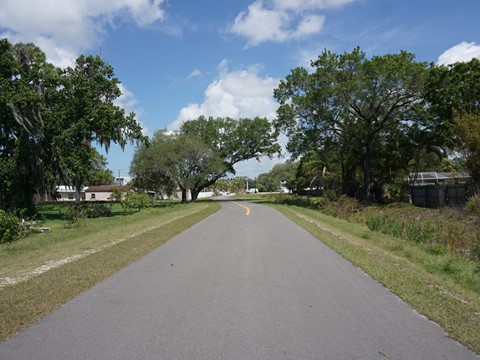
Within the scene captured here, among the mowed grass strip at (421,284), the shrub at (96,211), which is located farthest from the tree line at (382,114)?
the shrub at (96,211)

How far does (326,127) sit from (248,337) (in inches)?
1445

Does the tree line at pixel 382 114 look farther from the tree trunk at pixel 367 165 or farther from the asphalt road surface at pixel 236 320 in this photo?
the asphalt road surface at pixel 236 320

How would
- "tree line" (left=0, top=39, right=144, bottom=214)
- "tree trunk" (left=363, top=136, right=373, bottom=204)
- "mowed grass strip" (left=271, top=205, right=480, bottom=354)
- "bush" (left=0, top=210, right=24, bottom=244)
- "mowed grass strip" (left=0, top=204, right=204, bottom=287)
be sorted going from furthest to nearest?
1. "tree trunk" (left=363, top=136, right=373, bottom=204)
2. "tree line" (left=0, top=39, right=144, bottom=214)
3. "bush" (left=0, top=210, right=24, bottom=244)
4. "mowed grass strip" (left=0, top=204, right=204, bottom=287)
5. "mowed grass strip" (left=271, top=205, right=480, bottom=354)

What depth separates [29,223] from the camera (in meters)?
18.3

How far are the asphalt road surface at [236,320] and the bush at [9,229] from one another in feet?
29.6

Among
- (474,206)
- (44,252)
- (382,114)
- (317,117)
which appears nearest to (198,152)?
(317,117)

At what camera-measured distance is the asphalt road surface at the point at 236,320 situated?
461 centimetres

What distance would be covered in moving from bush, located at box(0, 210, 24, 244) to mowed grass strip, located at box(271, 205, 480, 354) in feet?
38.3

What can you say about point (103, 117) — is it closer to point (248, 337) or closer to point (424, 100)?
point (424, 100)

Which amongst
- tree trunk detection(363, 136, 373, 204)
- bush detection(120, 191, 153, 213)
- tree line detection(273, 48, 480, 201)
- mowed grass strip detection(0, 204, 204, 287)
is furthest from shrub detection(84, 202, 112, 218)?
tree trunk detection(363, 136, 373, 204)

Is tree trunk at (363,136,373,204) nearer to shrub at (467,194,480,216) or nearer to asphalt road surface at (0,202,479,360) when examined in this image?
shrub at (467,194,480,216)

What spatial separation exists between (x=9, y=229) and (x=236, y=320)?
13.6 m

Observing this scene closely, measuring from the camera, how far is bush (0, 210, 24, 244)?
51.9 feet

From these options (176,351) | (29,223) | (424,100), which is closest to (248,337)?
(176,351)
